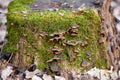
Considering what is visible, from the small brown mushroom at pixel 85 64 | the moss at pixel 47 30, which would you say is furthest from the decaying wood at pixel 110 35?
the small brown mushroom at pixel 85 64

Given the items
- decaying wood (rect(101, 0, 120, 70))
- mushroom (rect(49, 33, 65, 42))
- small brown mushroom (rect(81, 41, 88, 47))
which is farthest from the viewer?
decaying wood (rect(101, 0, 120, 70))

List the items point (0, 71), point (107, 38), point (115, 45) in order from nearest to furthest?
point (0, 71) < point (107, 38) < point (115, 45)

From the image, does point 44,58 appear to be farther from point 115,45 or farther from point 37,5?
point 115,45

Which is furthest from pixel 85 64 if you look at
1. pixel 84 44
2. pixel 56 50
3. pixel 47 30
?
pixel 47 30

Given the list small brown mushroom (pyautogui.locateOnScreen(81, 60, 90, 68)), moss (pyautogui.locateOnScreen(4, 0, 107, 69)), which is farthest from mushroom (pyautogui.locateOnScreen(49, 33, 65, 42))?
small brown mushroom (pyautogui.locateOnScreen(81, 60, 90, 68))

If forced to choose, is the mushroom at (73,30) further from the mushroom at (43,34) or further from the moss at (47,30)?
the mushroom at (43,34)

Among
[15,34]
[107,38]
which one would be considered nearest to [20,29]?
[15,34]

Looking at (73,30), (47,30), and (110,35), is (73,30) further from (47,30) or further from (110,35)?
(110,35)

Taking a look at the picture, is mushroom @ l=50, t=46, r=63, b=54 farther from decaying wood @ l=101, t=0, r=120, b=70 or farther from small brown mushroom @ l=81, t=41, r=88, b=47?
decaying wood @ l=101, t=0, r=120, b=70
